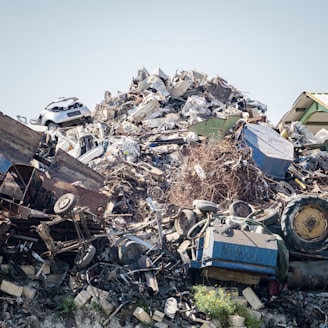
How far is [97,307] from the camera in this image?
27.4 ft

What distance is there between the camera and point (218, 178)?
12.2 metres

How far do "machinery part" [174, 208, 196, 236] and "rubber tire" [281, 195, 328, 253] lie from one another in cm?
156

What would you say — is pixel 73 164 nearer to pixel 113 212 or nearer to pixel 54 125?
pixel 113 212

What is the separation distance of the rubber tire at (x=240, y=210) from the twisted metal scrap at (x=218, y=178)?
1433mm

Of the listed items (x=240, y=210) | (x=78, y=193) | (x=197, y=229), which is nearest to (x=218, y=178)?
(x=240, y=210)

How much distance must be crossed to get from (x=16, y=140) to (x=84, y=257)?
348 centimetres

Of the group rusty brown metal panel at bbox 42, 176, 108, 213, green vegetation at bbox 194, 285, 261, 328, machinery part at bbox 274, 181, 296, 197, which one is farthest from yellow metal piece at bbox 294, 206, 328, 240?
rusty brown metal panel at bbox 42, 176, 108, 213

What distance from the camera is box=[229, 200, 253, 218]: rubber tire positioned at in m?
10.2

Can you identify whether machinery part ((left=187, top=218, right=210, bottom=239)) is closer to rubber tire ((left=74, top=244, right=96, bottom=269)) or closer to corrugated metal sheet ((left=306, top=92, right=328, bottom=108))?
rubber tire ((left=74, top=244, right=96, bottom=269))

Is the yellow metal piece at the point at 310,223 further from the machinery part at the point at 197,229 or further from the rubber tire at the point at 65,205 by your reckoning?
the rubber tire at the point at 65,205

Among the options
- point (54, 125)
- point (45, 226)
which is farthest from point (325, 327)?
point (54, 125)

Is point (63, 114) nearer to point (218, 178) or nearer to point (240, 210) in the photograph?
point (218, 178)

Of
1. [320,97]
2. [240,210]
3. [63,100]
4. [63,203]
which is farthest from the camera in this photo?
[63,100]

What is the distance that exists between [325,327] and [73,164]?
5550mm
